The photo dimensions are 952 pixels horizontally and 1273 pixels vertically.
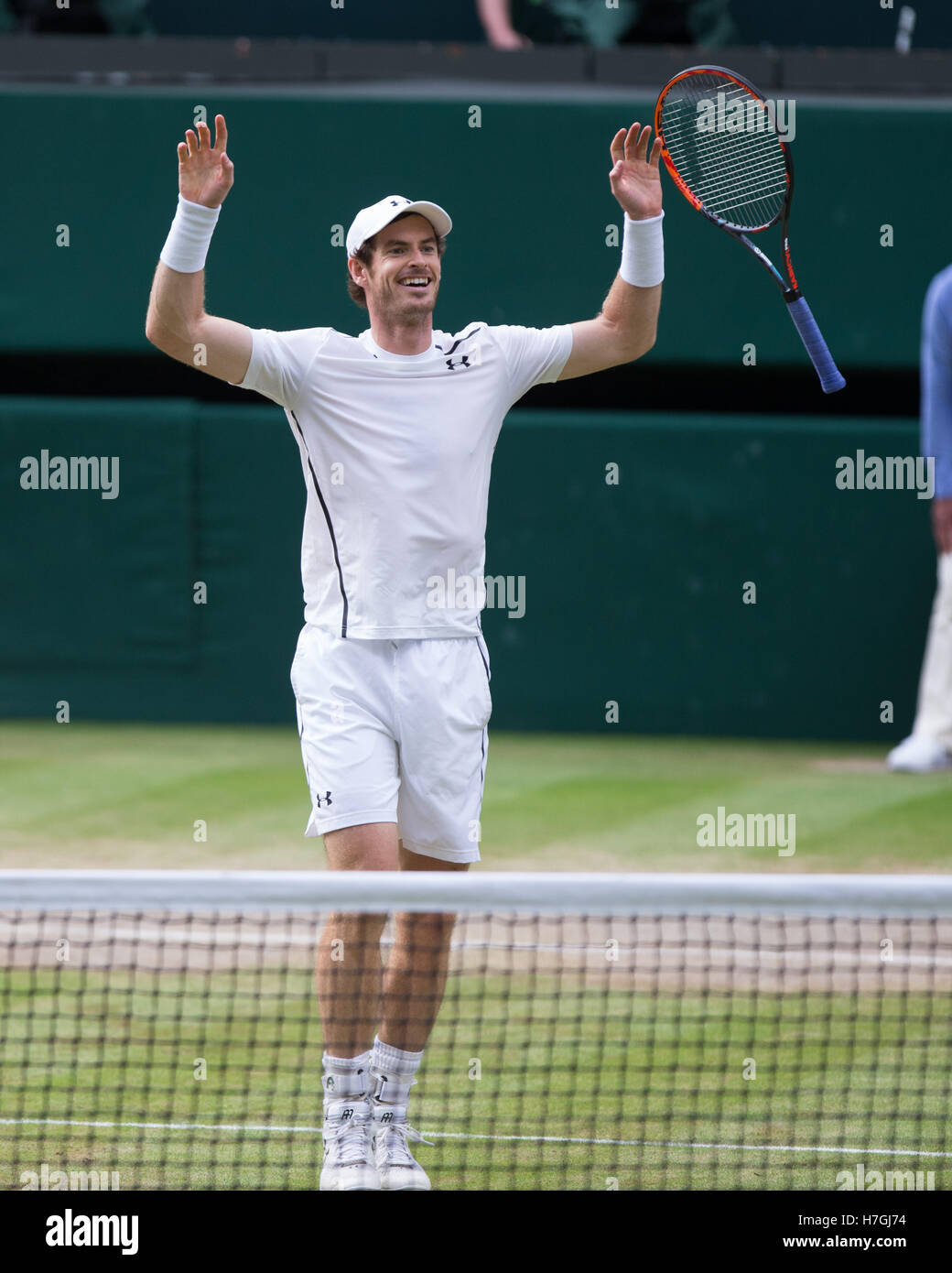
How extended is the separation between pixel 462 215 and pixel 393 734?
6814 mm

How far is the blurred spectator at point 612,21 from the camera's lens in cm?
1183

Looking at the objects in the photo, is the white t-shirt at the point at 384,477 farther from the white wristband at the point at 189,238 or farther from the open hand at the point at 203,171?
the open hand at the point at 203,171

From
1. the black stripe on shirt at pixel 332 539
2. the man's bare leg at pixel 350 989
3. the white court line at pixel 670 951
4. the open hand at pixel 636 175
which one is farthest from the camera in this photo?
the white court line at pixel 670 951

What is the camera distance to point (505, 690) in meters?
10.7

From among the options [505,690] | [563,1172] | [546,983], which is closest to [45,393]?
[505,690]

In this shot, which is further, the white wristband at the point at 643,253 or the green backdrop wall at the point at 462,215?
the green backdrop wall at the point at 462,215

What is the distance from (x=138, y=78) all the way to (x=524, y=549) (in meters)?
3.41

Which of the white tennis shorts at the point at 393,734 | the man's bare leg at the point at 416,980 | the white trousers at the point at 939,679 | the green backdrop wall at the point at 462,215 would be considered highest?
the green backdrop wall at the point at 462,215

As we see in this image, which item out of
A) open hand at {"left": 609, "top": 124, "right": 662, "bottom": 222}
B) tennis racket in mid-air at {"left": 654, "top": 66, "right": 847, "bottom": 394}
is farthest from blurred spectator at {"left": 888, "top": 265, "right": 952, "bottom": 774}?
open hand at {"left": 609, "top": 124, "right": 662, "bottom": 222}

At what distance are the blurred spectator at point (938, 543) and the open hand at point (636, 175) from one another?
4.71 m

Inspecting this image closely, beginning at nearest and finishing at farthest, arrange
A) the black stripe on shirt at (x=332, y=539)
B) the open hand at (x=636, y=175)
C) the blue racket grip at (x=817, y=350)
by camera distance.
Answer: the black stripe on shirt at (x=332, y=539) → the blue racket grip at (x=817, y=350) → the open hand at (x=636, y=175)

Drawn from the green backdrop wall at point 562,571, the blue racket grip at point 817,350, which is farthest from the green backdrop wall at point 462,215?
the blue racket grip at point 817,350

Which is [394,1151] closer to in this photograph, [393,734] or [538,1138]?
[538,1138]

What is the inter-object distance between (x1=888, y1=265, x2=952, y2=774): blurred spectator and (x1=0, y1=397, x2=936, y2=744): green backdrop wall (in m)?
0.54
